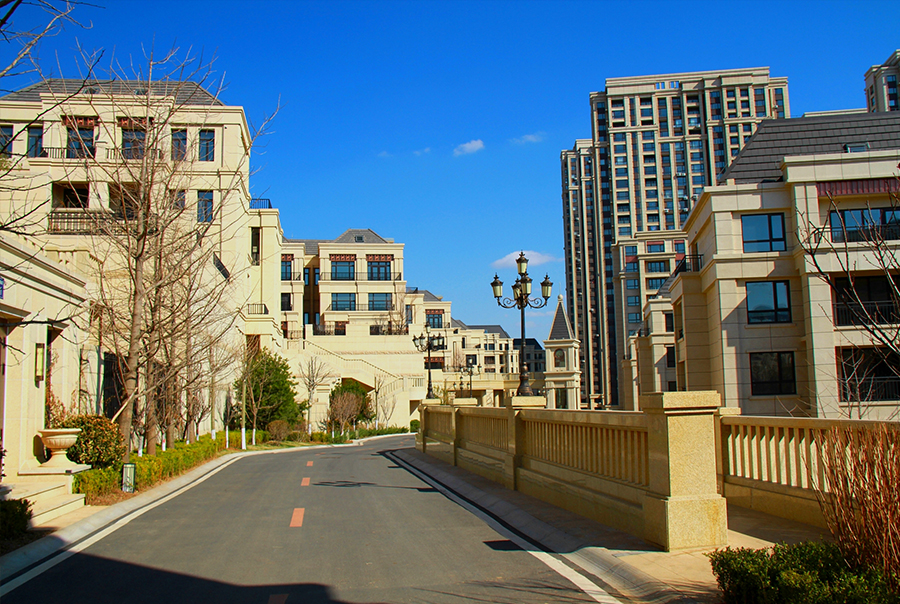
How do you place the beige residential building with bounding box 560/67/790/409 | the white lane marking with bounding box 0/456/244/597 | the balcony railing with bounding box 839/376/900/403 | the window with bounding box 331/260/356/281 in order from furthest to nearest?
the beige residential building with bounding box 560/67/790/409 < the window with bounding box 331/260/356/281 < the balcony railing with bounding box 839/376/900/403 < the white lane marking with bounding box 0/456/244/597

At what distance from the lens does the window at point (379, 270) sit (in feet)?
270

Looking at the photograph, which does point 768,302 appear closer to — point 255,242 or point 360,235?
point 255,242

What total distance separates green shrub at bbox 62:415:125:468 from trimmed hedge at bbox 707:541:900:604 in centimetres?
1299

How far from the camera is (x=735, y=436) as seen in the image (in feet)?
33.5

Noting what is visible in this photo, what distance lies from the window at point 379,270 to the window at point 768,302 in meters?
50.4

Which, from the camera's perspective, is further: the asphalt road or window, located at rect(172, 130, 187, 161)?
window, located at rect(172, 130, 187, 161)

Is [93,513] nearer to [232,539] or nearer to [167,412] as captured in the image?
[232,539]

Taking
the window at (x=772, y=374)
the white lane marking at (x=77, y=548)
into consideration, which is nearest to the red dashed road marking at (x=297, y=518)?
the white lane marking at (x=77, y=548)

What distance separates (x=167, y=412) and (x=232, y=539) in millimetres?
13466

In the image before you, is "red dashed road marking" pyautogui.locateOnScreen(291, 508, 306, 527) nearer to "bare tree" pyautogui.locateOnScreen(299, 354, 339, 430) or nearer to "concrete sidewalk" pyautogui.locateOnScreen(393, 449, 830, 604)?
"concrete sidewalk" pyautogui.locateOnScreen(393, 449, 830, 604)

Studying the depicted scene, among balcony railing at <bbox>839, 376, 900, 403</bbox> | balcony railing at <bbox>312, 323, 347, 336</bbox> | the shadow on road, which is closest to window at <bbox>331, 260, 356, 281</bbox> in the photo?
balcony railing at <bbox>312, 323, 347, 336</bbox>

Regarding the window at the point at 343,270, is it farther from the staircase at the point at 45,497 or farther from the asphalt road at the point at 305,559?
the staircase at the point at 45,497

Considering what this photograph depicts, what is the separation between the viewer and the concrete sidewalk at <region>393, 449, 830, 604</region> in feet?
20.9

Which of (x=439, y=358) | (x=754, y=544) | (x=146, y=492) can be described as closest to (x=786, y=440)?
(x=754, y=544)
